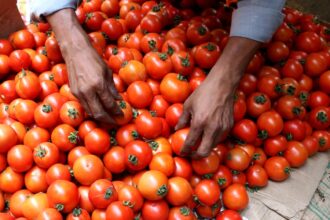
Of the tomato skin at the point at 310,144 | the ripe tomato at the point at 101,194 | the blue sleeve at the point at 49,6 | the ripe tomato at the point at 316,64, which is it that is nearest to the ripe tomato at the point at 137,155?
the ripe tomato at the point at 101,194

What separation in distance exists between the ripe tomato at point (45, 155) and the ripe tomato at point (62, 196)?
114 millimetres

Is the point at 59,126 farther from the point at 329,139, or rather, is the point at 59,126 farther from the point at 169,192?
the point at 329,139

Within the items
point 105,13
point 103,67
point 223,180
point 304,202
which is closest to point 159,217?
point 223,180

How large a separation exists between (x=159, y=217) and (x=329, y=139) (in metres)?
0.92

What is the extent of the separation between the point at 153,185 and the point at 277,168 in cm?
59

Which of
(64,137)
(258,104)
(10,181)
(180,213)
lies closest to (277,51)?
(258,104)

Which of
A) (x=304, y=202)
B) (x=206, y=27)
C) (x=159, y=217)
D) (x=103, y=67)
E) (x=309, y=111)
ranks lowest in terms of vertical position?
(x=304, y=202)

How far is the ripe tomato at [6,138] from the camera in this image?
1.34 metres

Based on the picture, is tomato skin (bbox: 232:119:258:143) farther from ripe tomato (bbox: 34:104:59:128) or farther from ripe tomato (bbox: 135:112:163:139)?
ripe tomato (bbox: 34:104:59:128)

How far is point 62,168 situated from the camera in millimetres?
1294

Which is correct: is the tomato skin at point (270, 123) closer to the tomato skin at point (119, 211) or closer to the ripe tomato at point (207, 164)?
the ripe tomato at point (207, 164)

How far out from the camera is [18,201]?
1300mm

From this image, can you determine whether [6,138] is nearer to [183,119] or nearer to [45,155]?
[45,155]

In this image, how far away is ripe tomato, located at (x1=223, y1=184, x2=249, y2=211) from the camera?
1.40m
